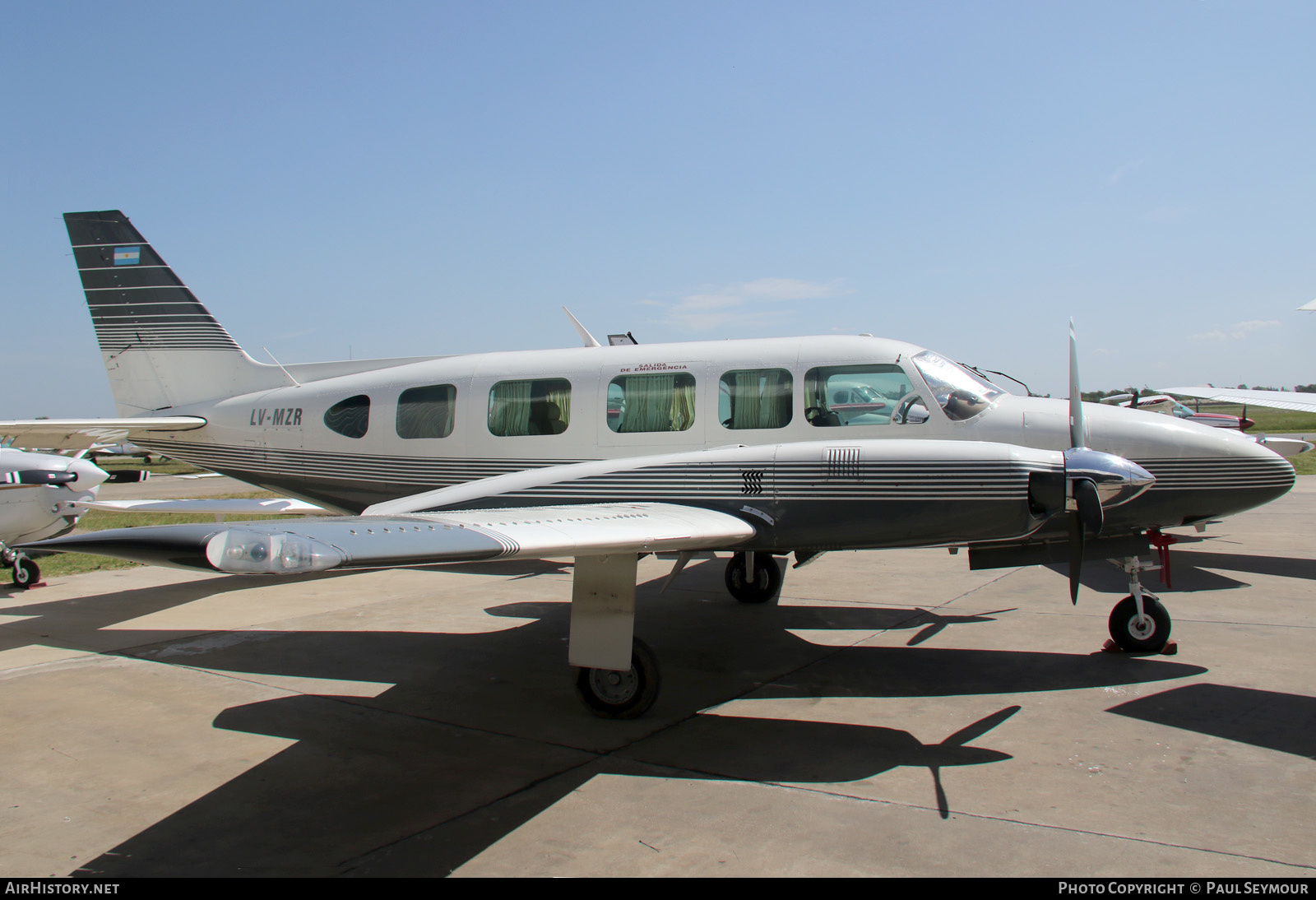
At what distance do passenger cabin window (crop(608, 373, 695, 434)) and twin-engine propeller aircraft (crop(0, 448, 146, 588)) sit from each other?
7.39 meters

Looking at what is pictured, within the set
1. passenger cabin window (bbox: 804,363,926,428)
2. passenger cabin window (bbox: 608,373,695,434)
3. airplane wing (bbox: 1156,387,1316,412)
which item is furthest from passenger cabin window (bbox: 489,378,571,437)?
airplane wing (bbox: 1156,387,1316,412)

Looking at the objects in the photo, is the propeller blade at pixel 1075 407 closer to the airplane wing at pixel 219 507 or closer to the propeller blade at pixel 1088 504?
the propeller blade at pixel 1088 504

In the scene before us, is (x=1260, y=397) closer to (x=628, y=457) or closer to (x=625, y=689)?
(x=628, y=457)

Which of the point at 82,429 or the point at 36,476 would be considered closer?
the point at 82,429

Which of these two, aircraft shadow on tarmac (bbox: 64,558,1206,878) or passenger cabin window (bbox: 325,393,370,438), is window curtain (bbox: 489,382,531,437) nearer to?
passenger cabin window (bbox: 325,393,370,438)

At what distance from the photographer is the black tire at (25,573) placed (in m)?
10.0

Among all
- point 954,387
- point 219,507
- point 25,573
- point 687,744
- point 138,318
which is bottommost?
point 687,744

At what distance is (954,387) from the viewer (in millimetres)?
6676

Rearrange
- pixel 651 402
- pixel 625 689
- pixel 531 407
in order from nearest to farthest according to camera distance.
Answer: pixel 625 689
pixel 651 402
pixel 531 407

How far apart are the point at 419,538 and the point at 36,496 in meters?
8.82

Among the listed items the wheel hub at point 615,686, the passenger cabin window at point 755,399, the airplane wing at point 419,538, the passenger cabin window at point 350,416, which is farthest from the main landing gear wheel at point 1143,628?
the passenger cabin window at point 350,416

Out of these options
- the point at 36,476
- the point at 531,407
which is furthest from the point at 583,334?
the point at 36,476

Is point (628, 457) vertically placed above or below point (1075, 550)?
above

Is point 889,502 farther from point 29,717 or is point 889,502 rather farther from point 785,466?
point 29,717
